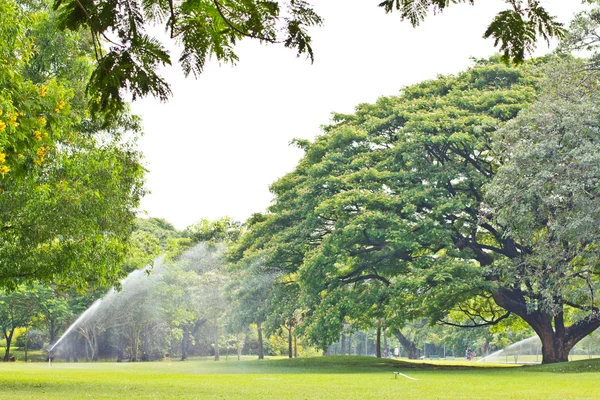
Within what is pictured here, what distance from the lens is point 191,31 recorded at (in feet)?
12.0

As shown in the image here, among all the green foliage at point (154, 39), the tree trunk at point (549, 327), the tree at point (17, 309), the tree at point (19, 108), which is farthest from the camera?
the tree at point (17, 309)

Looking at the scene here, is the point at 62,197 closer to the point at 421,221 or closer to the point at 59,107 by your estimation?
the point at 59,107

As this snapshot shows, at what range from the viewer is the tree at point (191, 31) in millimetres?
3582

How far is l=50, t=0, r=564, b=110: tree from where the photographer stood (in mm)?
3582

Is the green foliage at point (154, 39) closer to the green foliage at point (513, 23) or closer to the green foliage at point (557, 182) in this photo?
the green foliage at point (513, 23)

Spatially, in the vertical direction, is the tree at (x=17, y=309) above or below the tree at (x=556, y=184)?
below

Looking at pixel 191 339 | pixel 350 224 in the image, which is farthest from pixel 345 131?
pixel 191 339

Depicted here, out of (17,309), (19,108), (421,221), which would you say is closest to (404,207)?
(421,221)

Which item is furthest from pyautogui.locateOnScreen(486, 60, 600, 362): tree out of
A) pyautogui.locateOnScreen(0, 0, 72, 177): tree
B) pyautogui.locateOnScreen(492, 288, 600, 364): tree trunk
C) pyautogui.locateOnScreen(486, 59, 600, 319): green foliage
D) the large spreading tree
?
pyautogui.locateOnScreen(0, 0, 72, 177): tree

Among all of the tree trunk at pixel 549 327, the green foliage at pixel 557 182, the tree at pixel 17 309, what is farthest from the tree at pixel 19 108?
the tree at pixel 17 309

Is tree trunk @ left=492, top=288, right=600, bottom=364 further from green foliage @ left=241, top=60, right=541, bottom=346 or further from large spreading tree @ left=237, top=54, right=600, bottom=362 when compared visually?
green foliage @ left=241, top=60, right=541, bottom=346

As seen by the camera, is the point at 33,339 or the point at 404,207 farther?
the point at 33,339

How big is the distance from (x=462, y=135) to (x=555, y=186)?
188 inches

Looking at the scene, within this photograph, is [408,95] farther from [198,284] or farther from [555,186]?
[198,284]
